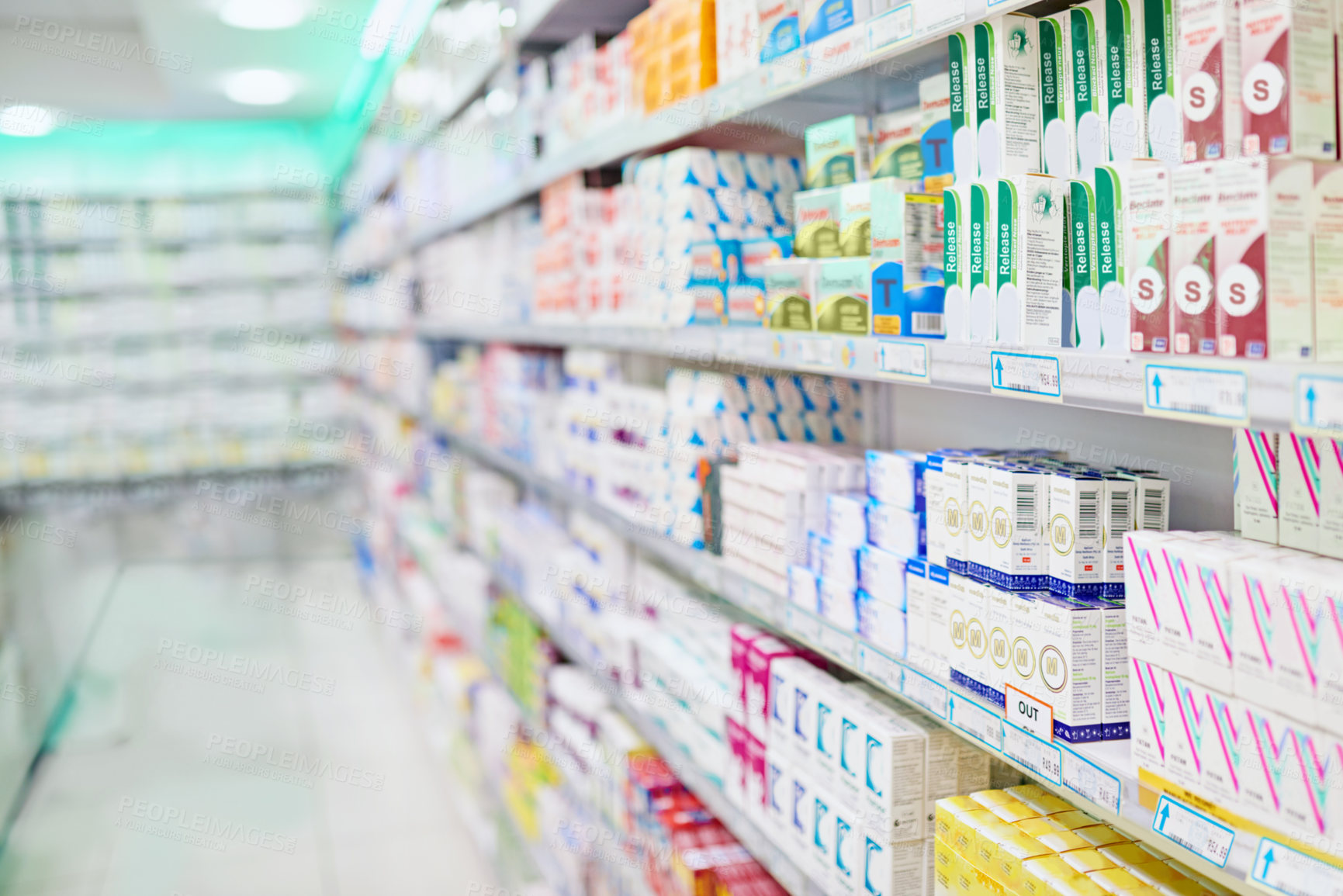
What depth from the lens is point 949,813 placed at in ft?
4.07

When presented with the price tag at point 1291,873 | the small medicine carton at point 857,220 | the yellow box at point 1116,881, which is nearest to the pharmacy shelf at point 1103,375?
the small medicine carton at point 857,220

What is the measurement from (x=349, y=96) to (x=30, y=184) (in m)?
2.65

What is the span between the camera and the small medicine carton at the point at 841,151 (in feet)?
5.33

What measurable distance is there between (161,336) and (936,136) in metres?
8.07

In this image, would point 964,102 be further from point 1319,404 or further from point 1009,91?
point 1319,404

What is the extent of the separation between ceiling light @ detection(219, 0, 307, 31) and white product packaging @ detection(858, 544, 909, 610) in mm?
4476

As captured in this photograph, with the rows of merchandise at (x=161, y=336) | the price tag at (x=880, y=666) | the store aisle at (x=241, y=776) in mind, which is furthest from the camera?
the rows of merchandise at (x=161, y=336)

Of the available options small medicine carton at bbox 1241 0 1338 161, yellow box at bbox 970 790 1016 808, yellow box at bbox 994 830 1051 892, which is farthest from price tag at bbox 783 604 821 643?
small medicine carton at bbox 1241 0 1338 161

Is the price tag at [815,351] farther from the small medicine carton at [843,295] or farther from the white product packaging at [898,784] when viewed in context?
the white product packaging at [898,784]

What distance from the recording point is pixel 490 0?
10.3 ft

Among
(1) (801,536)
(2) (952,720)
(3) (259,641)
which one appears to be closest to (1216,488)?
(2) (952,720)

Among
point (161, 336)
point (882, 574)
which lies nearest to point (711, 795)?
point (882, 574)

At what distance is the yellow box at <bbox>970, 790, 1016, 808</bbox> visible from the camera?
1.26 m

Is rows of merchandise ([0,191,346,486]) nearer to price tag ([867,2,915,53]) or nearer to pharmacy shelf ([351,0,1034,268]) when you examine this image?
pharmacy shelf ([351,0,1034,268])
